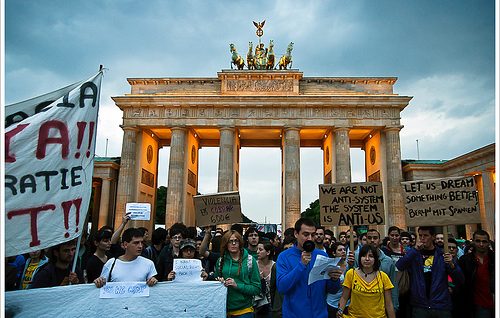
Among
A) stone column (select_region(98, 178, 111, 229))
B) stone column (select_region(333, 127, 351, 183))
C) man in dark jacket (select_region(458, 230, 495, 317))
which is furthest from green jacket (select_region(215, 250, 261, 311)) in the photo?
stone column (select_region(98, 178, 111, 229))

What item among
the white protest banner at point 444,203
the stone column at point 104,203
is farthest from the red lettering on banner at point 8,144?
the stone column at point 104,203

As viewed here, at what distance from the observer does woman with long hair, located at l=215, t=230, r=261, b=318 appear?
5.15m

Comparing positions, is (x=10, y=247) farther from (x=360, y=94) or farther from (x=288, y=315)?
(x=360, y=94)

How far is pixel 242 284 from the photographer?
5.15 m

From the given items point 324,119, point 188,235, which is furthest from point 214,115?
point 188,235

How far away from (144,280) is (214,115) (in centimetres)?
3156

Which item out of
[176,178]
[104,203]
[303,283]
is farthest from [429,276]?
[104,203]

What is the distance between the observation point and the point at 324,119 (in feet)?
117

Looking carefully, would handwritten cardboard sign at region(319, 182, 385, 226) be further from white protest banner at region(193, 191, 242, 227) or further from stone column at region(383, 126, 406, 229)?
stone column at region(383, 126, 406, 229)

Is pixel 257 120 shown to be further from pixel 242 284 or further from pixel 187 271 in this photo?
pixel 242 284

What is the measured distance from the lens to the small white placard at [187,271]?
531cm

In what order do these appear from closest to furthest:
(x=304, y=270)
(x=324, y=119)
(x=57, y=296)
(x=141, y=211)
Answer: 1. (x=304, y=270)
2. (x=57, y=296)
3. (x=141, y=211)
4. (x=324, y=119)

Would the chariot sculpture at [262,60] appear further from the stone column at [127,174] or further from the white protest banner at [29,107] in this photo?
the white protest banner at [29,107]

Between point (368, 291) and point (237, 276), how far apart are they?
1.73m
